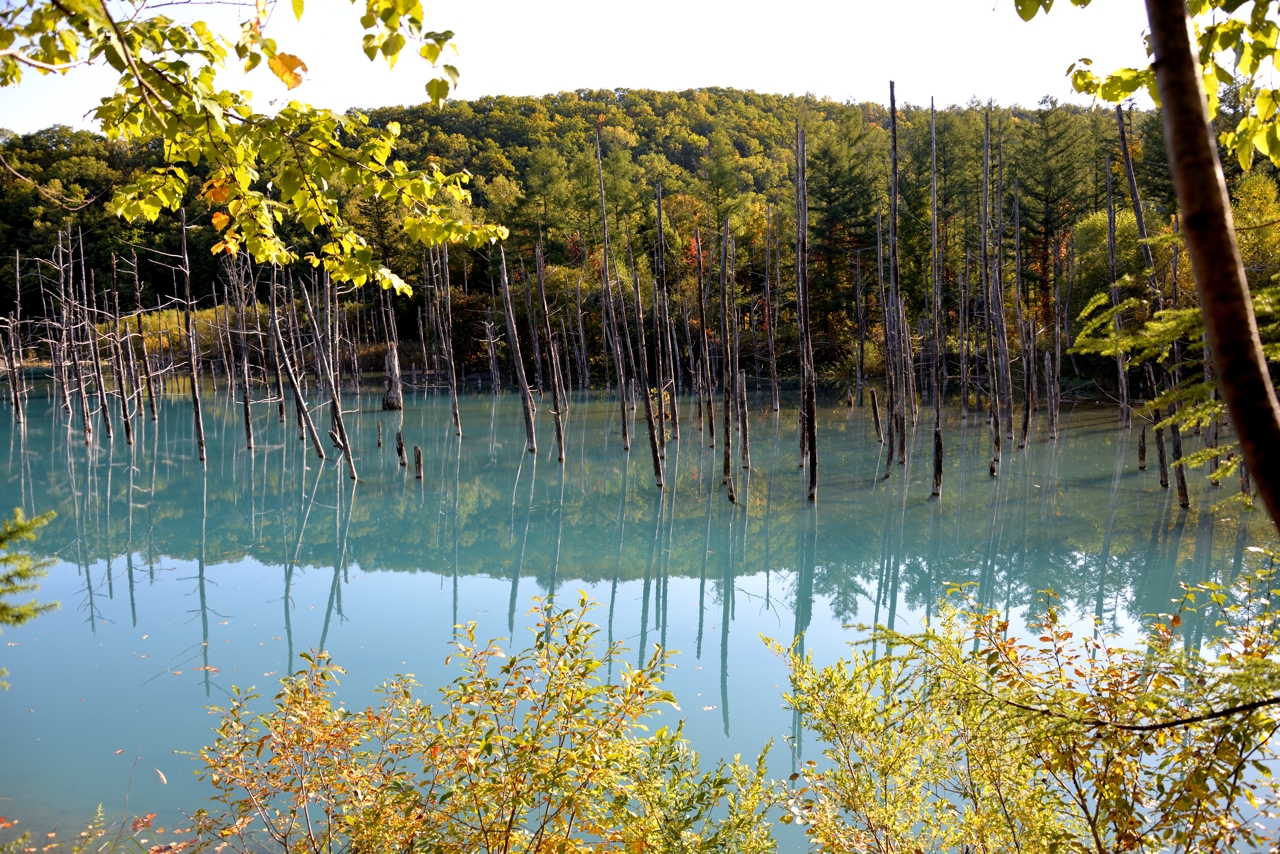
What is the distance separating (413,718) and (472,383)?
3091 centimetres

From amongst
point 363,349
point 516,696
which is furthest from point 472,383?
point 516,696

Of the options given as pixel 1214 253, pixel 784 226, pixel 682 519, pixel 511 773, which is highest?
pixel 784 226

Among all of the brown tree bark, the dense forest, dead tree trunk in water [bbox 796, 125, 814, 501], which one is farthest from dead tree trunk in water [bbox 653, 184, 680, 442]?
the brown tree bark

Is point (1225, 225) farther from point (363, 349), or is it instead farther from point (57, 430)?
point (363, 349)

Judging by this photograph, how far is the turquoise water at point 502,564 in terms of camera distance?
18.9 ft

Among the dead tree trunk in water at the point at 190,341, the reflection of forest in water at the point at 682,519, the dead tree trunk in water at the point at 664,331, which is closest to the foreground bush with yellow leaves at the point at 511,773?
the reflection of forest in water at the point at 682,519

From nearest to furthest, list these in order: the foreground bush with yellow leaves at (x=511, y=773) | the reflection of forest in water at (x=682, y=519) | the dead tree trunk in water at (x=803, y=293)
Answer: the foreground bush with yellow leaves at (x=511, y=773), the reflection of forest in water at (x=682, y=519), the dead tree trunk in water at (x=803, y=293)

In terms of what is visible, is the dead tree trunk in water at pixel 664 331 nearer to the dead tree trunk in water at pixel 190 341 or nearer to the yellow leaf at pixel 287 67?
the dead tree trunk in water at pixel 190 341

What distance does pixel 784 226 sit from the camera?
30.4 m

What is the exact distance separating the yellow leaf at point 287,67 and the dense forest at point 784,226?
1766 cm

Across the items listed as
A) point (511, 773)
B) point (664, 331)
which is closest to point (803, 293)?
point (664, 331)

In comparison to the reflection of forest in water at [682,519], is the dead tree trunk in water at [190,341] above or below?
above

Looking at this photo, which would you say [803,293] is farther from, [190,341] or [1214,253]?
[190,341]

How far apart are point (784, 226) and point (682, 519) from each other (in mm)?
21299
